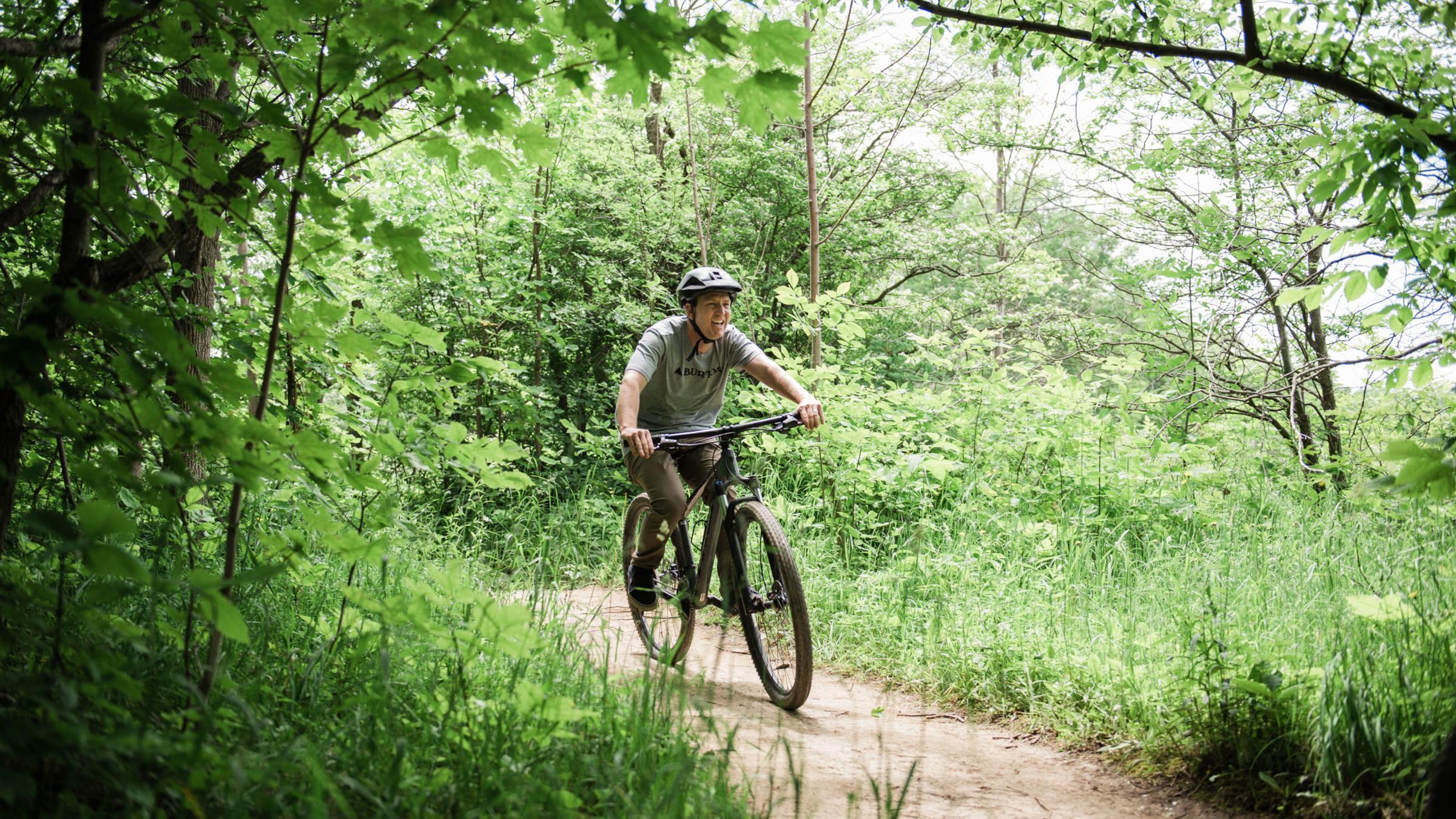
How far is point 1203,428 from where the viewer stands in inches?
298

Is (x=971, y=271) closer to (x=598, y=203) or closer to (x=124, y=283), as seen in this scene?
(x=598, y=203)

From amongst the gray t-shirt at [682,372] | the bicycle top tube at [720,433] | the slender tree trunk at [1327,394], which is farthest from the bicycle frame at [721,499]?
the slender tree trunk at [1327,394]

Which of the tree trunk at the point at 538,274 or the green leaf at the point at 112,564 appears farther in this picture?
the tree trunk at the point at 538,274

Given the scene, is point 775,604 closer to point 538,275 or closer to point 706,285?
point 706,285

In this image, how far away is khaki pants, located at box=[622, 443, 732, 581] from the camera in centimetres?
445

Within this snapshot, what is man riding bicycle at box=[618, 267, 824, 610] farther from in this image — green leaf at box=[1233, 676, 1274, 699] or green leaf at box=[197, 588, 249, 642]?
green leaf at box=[197, 588, 249, 642]

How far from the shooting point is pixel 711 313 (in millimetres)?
4473

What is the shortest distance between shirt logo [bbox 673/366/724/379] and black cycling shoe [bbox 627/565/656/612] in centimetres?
111

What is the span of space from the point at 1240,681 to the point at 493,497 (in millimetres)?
7385

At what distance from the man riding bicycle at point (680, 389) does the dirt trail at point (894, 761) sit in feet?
2.28

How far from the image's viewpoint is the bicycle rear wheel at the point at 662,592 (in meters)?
4.30

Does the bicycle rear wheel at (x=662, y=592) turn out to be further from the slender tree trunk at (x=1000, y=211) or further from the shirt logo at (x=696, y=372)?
the slender tree trunk at (x=1000, y=211)

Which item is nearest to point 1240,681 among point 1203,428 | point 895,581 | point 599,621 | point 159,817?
point 895,581

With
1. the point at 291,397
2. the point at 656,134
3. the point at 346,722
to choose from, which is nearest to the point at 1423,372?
the point at 346,722
